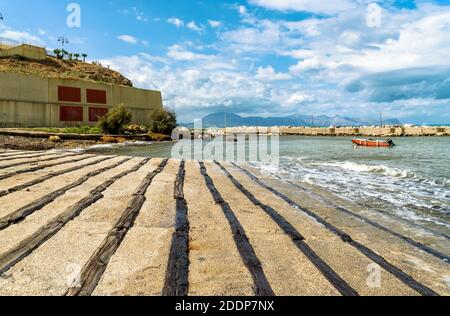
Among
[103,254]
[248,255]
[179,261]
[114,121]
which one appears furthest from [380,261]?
[114,121]

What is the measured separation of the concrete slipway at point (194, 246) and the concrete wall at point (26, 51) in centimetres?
7648

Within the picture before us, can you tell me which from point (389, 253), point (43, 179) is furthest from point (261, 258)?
point (43, 179)

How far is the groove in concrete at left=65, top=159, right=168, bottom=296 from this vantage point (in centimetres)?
322

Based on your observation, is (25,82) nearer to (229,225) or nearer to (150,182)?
(150,182)

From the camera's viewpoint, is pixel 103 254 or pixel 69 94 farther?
pixel 69 94

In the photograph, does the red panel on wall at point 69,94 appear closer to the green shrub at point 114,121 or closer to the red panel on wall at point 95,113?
the red panel on wall at point 95,113

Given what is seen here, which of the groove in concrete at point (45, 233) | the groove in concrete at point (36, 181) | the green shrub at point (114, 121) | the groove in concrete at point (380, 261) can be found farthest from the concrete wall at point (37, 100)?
the groove in concrete at point (380, 261)

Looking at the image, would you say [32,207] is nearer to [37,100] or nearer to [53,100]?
[37,100]

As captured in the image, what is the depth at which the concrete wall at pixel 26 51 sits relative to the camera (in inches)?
2702

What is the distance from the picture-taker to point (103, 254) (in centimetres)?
397

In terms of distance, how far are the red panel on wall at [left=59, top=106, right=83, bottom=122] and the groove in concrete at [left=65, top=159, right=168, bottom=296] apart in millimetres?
55419

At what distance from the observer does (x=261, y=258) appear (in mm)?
4223

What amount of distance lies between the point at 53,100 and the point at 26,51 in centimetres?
2589
